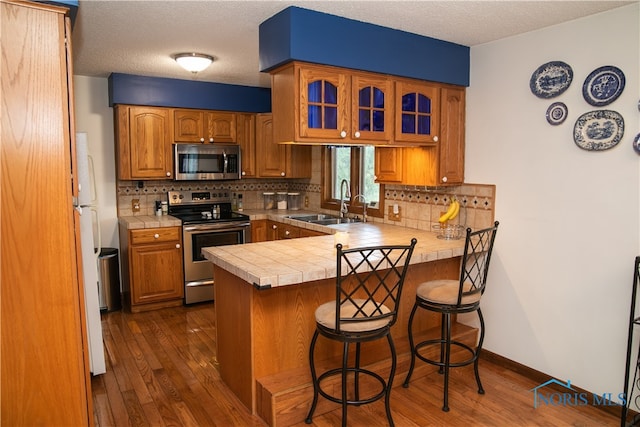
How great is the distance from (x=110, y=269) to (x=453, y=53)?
375cm

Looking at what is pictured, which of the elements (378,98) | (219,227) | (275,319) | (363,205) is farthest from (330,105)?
(219,227)

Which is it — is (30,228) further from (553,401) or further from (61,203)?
(553,401)

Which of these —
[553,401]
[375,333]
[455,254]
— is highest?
[455,254]

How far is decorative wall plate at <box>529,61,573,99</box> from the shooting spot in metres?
2.96

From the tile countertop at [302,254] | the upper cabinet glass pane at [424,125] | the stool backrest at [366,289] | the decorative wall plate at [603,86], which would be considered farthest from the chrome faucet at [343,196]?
the decorative wall plate at [603,86]

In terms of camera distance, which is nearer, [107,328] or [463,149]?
[463,149]

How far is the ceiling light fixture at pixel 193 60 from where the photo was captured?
373cm

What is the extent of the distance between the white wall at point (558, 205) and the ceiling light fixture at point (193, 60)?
214 centimetres

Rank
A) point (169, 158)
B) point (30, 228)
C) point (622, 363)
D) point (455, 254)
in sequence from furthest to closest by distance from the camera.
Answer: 1. point (169, 158)
2. point (455, 254)
3. point (622, 363)
4. point (30, 228)

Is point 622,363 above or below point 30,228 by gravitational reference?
below

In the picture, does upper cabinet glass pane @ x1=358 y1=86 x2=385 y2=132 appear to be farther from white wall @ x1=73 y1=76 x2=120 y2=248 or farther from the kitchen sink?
white wall @ x1=73 y1=76 x2=120 y2=248

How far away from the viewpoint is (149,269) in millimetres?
4633

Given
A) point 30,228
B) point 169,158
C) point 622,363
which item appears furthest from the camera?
point 169,158

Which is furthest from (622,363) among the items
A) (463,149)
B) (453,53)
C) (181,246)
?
(181,246)
